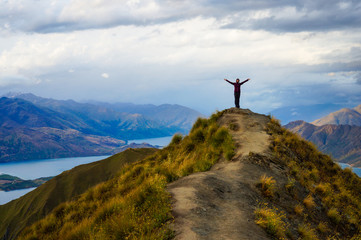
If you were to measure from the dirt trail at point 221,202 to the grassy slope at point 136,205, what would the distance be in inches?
19.3

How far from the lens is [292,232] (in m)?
A: 8.84

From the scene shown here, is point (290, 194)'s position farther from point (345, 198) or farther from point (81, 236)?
point (81, 236)

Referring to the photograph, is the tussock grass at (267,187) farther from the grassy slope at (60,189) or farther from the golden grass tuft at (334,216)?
the grassy slope at (60,189)

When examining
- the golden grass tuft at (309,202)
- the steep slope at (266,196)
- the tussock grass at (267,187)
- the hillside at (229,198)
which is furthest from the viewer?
the golden grass tuft at (309,202)

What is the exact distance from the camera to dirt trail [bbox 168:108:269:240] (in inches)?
268

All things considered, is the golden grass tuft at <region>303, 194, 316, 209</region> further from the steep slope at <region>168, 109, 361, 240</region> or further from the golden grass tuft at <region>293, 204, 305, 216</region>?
the golden grass tuft at <region>293, 204, 305, 216</region>

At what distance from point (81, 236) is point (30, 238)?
5.25 meters

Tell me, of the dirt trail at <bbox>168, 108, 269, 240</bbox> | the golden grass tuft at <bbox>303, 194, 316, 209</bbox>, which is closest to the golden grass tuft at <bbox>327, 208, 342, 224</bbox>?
the golden grass tuft at <bbox>303, 194, 316, 209</bbox>

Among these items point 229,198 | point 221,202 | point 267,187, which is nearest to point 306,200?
point 267,187

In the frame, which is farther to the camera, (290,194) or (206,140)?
(206,140)

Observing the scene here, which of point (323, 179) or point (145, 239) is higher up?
point (145, 239)

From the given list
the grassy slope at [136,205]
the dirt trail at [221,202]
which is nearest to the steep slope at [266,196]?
the dirt trail at [221,202]

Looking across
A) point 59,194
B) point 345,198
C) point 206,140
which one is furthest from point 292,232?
point 59,194

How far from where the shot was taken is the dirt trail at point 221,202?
682 cm
